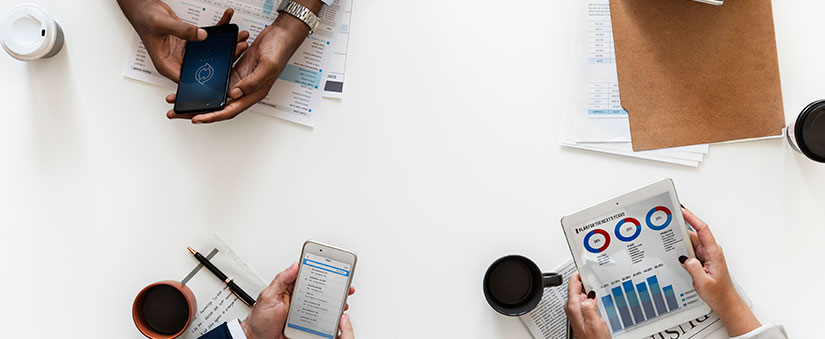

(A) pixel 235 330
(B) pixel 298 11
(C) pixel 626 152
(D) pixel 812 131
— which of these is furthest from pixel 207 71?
(D) pixel 812 131

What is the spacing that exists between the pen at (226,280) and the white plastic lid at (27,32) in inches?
18.0

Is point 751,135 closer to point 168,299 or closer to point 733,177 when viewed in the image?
point 733,177

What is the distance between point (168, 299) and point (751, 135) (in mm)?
1117

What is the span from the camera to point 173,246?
1.04 m

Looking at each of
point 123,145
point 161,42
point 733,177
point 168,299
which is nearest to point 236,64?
point 161,42

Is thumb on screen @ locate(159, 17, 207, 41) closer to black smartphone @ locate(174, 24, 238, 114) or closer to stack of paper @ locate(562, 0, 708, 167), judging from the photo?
black smartphone @ locate(174, 24, 238, 114)

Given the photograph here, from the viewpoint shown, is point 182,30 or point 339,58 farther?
point 339,58

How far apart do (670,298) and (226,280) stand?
32.0 inches

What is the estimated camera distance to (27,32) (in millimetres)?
1009

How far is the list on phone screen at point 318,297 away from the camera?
3.16 ft

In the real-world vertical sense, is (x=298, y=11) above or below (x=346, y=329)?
above

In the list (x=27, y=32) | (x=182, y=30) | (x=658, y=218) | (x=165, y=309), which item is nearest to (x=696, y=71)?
(x=658, y=218)

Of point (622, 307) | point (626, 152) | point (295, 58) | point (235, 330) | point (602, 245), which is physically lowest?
point (235, 330)

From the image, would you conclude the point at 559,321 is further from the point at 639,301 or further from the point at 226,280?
the point at 226,280
